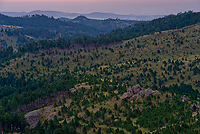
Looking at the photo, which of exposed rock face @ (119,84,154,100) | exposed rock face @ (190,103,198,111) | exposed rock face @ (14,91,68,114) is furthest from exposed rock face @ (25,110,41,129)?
exposed rock face @ (190,103,198,111)

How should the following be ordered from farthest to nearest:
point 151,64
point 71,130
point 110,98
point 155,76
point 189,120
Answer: point 151,64 → point 155,76 → point 110,98 → point 71,130 → point 189,120

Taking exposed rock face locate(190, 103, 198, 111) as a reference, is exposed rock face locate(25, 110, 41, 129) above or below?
below

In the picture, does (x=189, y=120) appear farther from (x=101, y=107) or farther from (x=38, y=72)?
(x=38, y=72)

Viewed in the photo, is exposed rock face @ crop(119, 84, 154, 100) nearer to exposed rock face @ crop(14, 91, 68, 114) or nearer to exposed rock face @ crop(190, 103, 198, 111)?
exposed rock face @ crop(190, 103, 198, 111)

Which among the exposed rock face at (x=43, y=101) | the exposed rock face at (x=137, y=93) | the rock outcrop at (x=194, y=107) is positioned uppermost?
the rock outcrop at (x=194, y=107)

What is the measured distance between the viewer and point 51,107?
110125 mm

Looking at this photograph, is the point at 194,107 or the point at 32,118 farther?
the point at 32,118

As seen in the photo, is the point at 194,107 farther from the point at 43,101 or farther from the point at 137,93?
the point at 43,101

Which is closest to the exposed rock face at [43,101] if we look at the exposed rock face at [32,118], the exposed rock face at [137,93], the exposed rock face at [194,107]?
the exposed rock face at [32,118]

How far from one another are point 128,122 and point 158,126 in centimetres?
1268

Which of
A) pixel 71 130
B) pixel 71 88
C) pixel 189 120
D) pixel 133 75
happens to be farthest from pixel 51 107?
pixel 133 75

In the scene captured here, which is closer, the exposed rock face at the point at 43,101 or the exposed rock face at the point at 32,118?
the exposed rock face at the point at 32,118

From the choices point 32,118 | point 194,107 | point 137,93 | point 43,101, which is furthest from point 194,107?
point 43,101

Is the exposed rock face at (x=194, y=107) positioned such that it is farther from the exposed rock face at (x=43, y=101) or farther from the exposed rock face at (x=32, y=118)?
A: the exposed rock face at (x=43, y=101)
